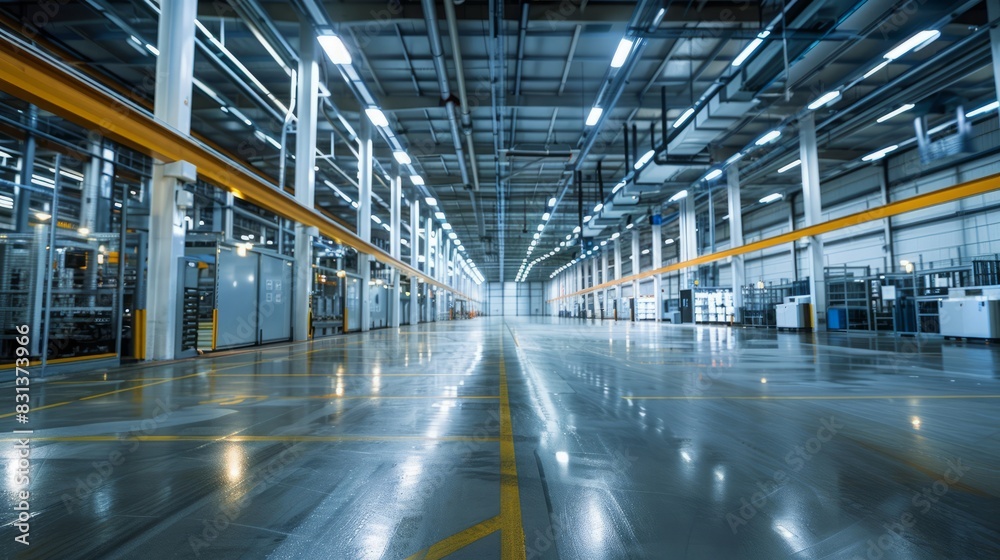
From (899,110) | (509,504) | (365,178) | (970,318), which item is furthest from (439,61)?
(970,318)

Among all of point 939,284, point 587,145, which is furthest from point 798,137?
point 587,145

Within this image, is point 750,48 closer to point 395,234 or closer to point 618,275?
point 395,234

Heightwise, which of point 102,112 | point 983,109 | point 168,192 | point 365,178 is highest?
point 983,109

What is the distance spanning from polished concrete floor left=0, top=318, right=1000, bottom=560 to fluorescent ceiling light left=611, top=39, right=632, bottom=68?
349 inches

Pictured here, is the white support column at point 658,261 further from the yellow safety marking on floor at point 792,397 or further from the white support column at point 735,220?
the yellow safety marking on floor at point 792,397

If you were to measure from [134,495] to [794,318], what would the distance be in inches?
885

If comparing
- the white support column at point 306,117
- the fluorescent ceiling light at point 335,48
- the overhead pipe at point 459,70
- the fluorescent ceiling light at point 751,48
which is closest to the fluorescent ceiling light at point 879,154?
the fluorescent ceiling light at point 751,48

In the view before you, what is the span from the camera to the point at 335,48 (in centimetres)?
1121

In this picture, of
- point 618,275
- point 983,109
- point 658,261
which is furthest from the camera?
point 618,275

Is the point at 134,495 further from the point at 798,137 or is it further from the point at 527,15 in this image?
the point at 798,137

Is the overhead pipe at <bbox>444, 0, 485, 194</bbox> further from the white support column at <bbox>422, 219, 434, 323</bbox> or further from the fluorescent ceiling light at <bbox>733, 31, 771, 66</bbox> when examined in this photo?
the white support column at <bbox>422, 219, 434, 323</bbox>

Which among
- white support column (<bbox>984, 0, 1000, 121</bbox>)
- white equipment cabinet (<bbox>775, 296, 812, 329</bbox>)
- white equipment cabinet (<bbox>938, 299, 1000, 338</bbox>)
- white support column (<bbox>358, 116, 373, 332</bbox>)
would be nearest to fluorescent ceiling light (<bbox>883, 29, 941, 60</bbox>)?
white support column (<bbox>984, 0, 1000, 121</bbox>)

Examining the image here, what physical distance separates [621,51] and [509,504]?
1175cm

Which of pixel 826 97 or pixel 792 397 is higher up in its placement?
pixel 826 97
